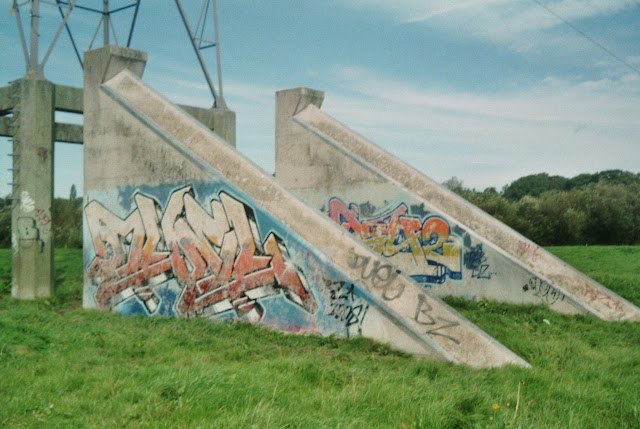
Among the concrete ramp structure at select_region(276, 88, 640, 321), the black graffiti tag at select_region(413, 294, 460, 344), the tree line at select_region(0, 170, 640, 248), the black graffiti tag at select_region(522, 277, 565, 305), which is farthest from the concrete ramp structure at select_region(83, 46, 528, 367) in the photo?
the tree line at select_region(0, 170, 640, 248)

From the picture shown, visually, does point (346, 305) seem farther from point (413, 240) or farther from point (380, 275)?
point (413, 240)

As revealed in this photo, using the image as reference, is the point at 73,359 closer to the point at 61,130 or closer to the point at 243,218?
the point at 243,218

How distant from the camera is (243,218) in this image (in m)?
10.7

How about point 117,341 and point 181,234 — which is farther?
point 181,234

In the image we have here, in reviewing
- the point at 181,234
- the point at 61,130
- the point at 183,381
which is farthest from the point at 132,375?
the point at 61,130

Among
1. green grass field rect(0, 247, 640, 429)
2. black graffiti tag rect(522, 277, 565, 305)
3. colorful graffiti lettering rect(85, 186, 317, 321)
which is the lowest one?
green grass field rect(0, 247, 640, 429)

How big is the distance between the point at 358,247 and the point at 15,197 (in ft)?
32.1

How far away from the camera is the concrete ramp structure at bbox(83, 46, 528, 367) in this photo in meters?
9.20

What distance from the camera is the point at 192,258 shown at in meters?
11.5

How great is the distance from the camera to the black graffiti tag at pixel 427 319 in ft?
29.3

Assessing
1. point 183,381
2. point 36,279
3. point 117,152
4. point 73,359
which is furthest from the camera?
point 36,279

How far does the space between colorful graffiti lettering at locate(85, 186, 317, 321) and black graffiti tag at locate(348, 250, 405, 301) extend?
0.96 m

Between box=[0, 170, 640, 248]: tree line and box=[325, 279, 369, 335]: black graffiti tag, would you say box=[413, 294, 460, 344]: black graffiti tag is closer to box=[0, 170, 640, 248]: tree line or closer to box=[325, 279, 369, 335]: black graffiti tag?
box=[325, 279, 369, 335]: black graffiti tag

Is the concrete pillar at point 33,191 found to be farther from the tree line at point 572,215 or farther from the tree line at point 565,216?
the tree line at point 572,215
